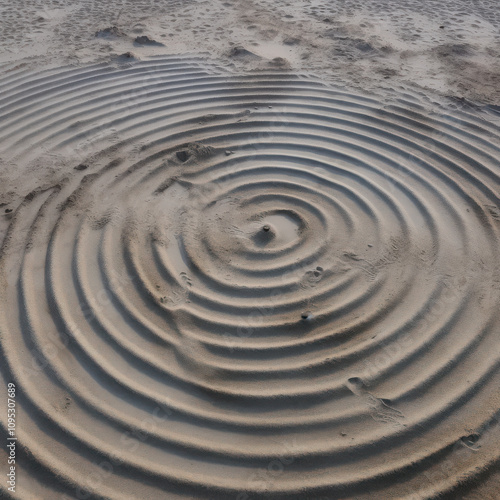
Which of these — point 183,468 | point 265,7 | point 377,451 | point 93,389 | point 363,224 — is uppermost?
point 265,7

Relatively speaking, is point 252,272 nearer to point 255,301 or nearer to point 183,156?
point 255,301

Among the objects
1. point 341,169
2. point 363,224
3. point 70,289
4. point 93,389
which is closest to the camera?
point 93,389

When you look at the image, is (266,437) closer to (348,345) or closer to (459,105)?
(348,345)

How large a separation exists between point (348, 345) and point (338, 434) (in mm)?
1039

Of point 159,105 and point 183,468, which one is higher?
point 159,105

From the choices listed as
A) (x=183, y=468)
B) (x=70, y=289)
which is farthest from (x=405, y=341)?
(x=70, y=289)

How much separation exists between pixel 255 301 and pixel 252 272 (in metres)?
0.49

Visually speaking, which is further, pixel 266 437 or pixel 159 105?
pixel 159 105

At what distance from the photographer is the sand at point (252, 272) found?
4.14m

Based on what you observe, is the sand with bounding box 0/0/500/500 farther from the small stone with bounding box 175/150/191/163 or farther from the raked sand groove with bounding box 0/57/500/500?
the small stone with bounding box 175/150/191/163

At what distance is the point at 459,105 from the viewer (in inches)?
349

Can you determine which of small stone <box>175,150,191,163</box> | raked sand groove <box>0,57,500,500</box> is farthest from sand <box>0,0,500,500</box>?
small stone <box>175,150,191,163</box>

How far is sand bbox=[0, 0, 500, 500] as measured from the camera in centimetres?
414

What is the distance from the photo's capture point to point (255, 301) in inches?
219
